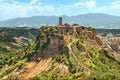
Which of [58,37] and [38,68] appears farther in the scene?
[58,37]

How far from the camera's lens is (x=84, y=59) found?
87.6 metres

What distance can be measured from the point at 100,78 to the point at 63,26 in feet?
80.3

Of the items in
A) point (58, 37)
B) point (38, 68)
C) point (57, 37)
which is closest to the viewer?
point (38, 68)

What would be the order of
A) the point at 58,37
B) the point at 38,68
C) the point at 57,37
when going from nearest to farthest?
the point at 38,68 < the point at 58,37 < the point at 57,37

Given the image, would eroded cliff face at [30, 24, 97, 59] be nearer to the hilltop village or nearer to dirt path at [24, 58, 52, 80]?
the hilltop village

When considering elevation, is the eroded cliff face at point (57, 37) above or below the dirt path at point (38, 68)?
above

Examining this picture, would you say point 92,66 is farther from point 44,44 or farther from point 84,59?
point 44,44

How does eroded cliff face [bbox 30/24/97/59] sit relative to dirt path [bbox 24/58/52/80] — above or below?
above

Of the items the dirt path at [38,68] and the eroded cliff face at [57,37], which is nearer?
the dirt path at [38,68]

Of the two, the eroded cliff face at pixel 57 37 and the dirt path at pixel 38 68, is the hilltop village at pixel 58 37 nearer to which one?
the eroded cliff face at pixel 57 37

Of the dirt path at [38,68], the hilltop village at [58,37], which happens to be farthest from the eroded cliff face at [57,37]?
the dirt path at [38,68]

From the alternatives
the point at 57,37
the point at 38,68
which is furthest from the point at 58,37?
the point at 38,68

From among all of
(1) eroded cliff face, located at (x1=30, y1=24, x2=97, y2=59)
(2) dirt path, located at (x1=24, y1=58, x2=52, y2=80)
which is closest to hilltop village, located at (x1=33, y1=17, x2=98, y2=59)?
(1) eroded cliff face, located at (x1=30, y1=24, x2=97, y2=59)

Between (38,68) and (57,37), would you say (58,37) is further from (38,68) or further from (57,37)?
(38,68)
